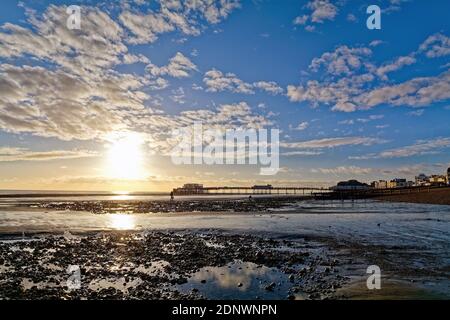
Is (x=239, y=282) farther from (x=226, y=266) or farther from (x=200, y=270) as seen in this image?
(x=226, y=266)

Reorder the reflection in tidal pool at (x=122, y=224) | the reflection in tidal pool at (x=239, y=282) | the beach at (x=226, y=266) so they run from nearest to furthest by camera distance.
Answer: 1. the reflection in tidal pool at (x=239, y=282)
2. the beach at (x=226, y=266)
3. the reflection in tidal pool at (x=122, y=224)

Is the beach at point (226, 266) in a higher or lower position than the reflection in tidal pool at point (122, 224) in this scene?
higher

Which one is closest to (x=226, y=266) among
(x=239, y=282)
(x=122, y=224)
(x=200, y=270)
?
(x=200, y=270)

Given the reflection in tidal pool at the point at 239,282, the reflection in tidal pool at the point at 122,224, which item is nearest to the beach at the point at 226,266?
the reflection in tidal pool at the point at 239,282

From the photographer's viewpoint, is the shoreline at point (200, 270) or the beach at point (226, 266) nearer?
the shoreline at point (200, 270)

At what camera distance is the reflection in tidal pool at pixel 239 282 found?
1241cm

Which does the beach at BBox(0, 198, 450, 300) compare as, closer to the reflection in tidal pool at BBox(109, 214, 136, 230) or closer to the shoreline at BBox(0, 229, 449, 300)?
the shoreline at BBox(0, 229, 449, 300)

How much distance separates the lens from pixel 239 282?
1395 cm

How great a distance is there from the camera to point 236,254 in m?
19.5

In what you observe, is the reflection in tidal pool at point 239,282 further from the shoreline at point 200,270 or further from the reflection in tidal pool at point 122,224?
the reflection in tidal pool at point 122,224

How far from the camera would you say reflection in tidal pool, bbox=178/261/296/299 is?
40.7 ft
